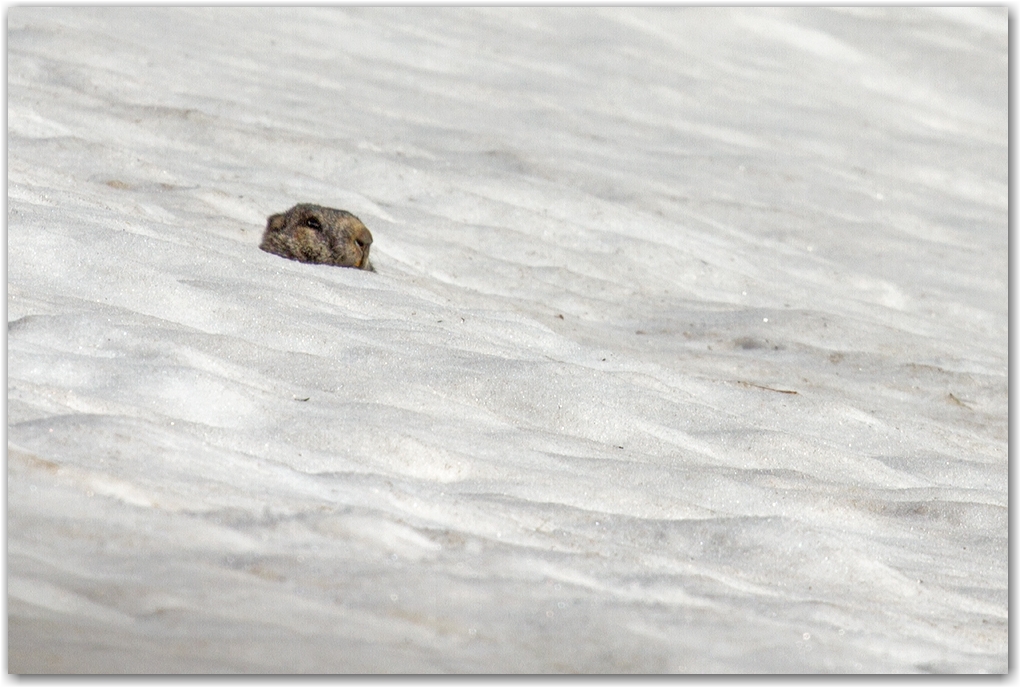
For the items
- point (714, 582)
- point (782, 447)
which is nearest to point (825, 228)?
point (782, 447)

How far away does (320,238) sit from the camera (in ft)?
15.3

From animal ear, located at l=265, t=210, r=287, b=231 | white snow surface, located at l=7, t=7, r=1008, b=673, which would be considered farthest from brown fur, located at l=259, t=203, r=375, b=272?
white snow surface, located at l=7, t=7, r=1008, b=673

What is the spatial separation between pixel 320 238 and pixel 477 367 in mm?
1151

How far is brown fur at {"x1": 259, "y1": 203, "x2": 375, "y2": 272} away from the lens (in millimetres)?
4641

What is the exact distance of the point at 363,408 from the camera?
335cm

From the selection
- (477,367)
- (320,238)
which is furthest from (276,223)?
(477,367)

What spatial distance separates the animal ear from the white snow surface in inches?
3.9

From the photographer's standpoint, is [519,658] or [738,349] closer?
[519,658]

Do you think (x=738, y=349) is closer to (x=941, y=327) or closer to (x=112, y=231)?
Answer: (x=941, y=327)

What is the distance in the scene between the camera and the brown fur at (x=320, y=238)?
4641mm

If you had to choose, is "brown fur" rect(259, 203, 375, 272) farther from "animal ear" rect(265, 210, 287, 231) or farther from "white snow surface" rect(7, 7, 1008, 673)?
"white snow surface" rect(7, 7, 1008, 673)

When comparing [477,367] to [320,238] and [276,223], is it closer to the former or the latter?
[320,238]

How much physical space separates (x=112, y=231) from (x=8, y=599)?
2.03 m

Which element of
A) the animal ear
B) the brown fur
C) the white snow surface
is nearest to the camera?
the white snow surface
